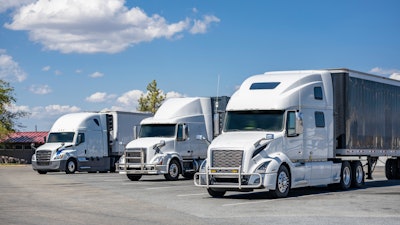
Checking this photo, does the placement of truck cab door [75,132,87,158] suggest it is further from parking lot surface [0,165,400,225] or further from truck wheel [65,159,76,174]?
parking lot surface [0,165,400,225]

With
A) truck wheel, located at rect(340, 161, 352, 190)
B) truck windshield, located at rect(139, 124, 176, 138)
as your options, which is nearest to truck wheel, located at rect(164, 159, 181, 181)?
truck windshield, located at rect(139, 124, 176, 138)

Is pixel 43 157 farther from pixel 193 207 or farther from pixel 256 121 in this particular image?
pixel 193 207

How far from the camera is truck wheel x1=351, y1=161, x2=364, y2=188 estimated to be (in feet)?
78.0

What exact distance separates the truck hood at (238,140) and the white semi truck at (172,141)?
8788mm

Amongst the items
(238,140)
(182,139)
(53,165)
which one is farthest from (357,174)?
(53,165)

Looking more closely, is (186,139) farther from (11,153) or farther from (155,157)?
(11,153)

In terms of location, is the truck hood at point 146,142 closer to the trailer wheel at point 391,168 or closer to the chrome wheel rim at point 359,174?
the chrome wheel rim at point 359,174

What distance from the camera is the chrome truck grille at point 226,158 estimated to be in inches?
739

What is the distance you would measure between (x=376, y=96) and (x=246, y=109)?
7.20 m

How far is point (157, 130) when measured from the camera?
30594 millimetres

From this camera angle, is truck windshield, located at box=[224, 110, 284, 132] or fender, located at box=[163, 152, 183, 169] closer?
truck windshield, located at box=[224, 110, 284, 132]

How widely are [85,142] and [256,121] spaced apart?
22.0m

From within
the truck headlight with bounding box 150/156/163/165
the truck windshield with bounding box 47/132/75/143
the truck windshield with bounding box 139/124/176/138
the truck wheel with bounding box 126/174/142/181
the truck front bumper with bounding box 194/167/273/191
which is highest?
the truck windshield with bounding box 139/124/176/138

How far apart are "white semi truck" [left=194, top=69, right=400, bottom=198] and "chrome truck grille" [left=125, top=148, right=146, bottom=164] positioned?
9.13 meters
